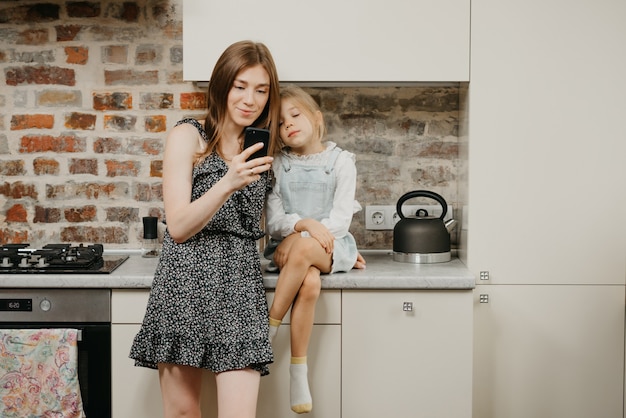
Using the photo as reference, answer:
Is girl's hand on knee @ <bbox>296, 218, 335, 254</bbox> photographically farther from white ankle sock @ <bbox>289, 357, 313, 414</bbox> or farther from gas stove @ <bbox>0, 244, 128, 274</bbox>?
gas stove @ <bbox>0, 244, 128, 274</bbox>

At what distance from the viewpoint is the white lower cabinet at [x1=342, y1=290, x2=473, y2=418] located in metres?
2.31

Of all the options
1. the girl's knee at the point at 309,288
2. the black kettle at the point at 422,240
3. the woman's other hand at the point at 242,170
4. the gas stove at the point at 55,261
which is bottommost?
the girl's knee at the point at 309,288

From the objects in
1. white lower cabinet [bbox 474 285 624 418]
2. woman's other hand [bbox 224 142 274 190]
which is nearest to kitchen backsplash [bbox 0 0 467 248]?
white lower cabinet [bbox 474 285 624 418]

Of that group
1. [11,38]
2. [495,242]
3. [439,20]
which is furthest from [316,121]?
[11,38]

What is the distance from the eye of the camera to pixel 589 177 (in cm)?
242

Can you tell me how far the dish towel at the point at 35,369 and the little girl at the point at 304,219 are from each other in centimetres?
66

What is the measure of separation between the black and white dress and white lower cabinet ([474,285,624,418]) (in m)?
0.85

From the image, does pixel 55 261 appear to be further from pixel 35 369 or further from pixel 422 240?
pixel 422 240

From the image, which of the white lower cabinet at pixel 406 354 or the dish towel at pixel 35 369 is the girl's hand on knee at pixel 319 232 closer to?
the white lower cabinet at pixel 406 354

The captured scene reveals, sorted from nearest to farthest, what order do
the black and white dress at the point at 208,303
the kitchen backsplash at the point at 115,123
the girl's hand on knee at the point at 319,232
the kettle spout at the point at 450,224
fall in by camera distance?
the black and white dress at the point at 208,303
the girl's hand on knee at the point at 319,232
the kettle spout at the point at 450,224
the kitchen backsplash at the point at 115,123

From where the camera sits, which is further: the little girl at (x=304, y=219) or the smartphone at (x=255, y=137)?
the little girl at (x=304, y=219)

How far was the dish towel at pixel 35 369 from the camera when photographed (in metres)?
2.26

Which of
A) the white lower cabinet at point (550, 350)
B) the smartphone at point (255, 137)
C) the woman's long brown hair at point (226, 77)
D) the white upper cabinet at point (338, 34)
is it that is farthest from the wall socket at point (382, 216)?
the smartphone at point (255, 137)

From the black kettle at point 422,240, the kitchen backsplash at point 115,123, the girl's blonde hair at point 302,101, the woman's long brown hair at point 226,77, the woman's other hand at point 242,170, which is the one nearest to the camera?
the woman's other hand at point 242,170
